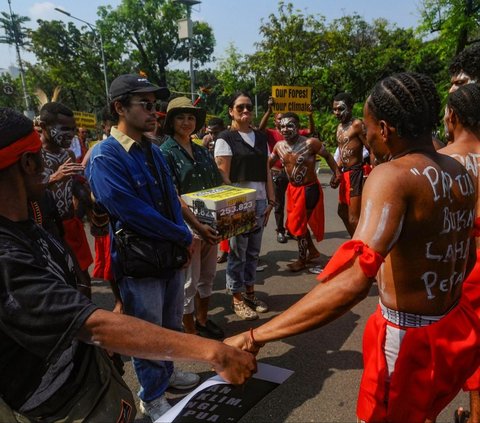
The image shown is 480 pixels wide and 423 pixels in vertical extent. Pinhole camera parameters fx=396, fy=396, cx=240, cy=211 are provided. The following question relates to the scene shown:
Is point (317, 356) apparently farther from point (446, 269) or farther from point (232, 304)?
point (446, 269)

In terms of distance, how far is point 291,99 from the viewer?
8227mm

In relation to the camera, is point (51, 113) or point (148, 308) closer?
point (148, 308)

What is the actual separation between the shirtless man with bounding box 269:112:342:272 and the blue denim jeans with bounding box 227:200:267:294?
1.29 meters

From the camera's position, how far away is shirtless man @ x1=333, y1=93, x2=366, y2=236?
5.32m

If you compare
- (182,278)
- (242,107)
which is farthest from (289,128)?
(182,278)

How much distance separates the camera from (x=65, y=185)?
3.62 metres

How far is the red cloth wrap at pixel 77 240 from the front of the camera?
3.71 meters

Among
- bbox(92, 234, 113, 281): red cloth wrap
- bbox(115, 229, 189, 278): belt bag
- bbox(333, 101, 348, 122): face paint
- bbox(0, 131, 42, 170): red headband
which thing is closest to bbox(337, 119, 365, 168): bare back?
bbox(333, 101, 348, 122): face paint

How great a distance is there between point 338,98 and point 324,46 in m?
15.5

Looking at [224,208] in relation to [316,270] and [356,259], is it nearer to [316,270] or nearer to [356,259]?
[356,259]

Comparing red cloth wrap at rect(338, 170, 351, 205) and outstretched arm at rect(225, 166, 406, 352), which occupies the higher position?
outstretched arm at rect(225, 166, 406, 352)

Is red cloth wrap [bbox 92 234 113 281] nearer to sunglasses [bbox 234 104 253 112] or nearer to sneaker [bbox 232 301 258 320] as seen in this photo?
sneaker [bbox 232 301 258 320]

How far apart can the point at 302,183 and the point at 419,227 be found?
3.96 m

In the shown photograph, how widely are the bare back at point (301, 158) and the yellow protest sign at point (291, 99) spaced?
2913 mm
